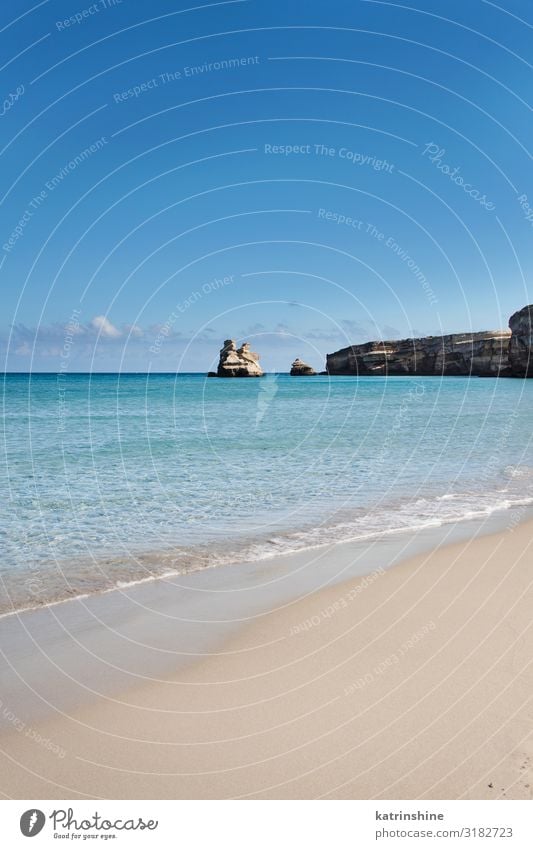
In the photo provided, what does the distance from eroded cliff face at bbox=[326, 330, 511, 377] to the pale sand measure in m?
115

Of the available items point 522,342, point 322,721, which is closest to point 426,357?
point 522,342

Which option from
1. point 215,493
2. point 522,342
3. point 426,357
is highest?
point 522,342

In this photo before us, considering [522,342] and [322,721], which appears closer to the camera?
[322,721]

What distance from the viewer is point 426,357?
13550cm

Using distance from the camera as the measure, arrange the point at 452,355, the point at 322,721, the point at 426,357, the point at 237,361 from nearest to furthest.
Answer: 1. the point at 322,721
2. the point at 237,361
3. the point at 452,355
4. the point at 426,357

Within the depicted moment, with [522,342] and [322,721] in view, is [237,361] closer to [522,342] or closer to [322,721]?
[522,342]

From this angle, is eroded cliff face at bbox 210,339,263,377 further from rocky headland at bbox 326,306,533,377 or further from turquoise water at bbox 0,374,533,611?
turquoise water at bbox 0,374,533,611

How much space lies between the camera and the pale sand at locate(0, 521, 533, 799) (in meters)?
3.55

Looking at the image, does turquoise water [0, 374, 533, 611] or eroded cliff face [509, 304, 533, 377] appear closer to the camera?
turquoise water [0, 374, 533, 611]

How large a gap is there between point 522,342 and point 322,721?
98678 mm

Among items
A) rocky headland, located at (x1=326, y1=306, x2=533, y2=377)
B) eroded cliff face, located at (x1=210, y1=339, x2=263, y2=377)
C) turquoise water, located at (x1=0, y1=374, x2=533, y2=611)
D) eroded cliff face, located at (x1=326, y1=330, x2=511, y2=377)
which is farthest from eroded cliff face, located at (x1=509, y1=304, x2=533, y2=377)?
turquoise water, located at (x1=0, y1=374, x2=533, y2=611)

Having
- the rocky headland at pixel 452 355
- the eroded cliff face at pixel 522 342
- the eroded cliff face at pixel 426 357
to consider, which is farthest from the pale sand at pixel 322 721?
the eroded cliff face at pixel 426 357
